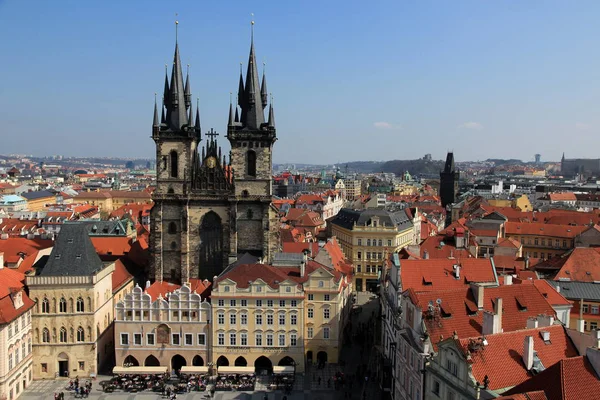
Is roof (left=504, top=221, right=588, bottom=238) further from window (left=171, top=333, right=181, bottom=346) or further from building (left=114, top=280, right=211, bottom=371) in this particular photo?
window (left=171, top=333, right=181, bottom=346)

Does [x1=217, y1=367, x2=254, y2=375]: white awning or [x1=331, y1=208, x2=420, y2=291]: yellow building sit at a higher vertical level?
[x1=331, y1=208, x2=420, y2=291]: yellow building

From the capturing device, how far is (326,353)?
212 feet

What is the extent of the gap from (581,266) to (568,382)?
43.7 metres

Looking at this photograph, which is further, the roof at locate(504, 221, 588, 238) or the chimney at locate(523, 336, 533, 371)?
the roof at locate(504, 221, 588, 238)

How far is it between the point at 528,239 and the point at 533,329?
76.3 metres

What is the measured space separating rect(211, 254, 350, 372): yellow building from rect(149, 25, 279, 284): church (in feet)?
48.1

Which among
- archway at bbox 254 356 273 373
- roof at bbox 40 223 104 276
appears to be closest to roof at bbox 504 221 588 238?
archway at bbox 254 356 273 373

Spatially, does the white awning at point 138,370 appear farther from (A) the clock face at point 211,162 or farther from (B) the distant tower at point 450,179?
(B) the distant tower at point 450,179

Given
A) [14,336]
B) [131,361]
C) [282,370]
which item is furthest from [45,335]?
[282,370]

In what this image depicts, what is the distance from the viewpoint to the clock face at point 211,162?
79.6 m

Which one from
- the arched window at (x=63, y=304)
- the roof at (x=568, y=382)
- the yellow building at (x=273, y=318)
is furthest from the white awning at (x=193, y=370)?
the roof at (x=568, y=382)

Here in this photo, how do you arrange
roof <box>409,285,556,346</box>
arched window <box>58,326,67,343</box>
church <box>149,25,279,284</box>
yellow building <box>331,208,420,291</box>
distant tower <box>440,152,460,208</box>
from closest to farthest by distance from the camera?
roof <box>409,285,556,346</box>, arched window <box>58,326,67,343</box>, church <box>149,25,279,284</box>, yellow building <box>331,208,420,291</box>, distant tower <box>440,152,460,208</box>

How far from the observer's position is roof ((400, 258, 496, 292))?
55.2m

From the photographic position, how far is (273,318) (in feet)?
208
